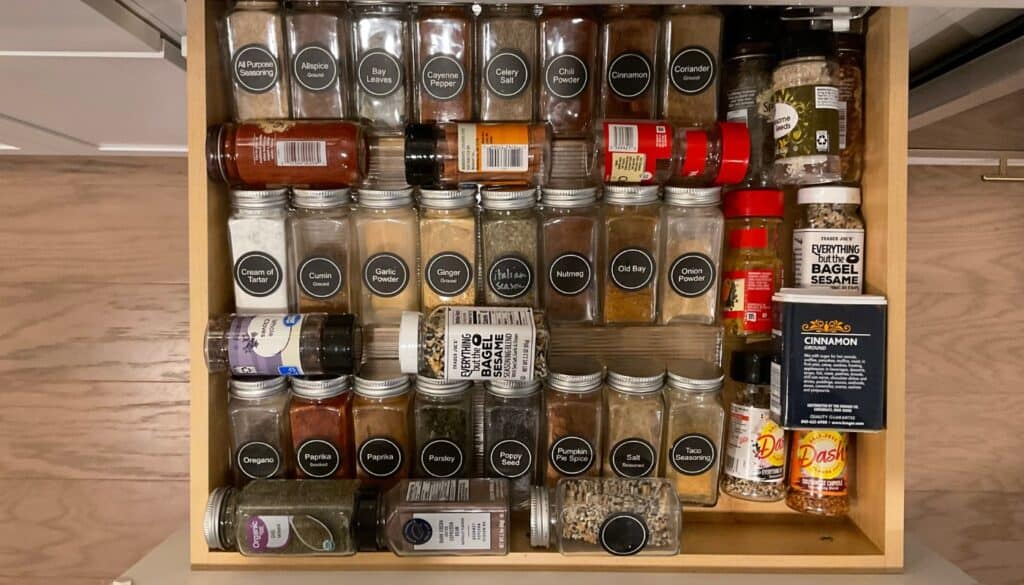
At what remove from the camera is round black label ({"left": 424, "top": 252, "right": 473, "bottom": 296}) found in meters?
0.91

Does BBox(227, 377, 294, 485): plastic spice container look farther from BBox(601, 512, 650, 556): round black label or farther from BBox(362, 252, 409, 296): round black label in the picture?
BBox(601, 512, 650, 556): round black label

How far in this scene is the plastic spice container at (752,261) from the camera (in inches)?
36.5

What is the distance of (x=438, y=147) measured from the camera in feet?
2.74

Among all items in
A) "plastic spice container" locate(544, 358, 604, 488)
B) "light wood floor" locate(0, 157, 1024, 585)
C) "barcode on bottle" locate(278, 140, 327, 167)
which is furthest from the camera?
"light wood floor" locate(0, 157, 1024, 585)

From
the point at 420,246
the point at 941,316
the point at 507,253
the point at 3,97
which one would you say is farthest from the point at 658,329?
the point at 3,97

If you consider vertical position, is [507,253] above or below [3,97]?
below

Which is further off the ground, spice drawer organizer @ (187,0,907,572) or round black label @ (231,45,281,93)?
round black label @ (231,45,281,93)

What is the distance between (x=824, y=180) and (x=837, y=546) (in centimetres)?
45

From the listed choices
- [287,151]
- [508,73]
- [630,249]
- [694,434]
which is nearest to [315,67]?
[287,151]

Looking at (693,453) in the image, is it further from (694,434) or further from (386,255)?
(386,255)

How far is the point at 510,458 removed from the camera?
93cm

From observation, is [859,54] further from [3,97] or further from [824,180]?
[3,97]

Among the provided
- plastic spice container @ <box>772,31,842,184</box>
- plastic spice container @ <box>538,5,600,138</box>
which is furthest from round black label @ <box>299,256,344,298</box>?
plastic spice container @ <box>772,31,842,184</box>

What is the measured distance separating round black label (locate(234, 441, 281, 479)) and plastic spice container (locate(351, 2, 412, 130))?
432mm
